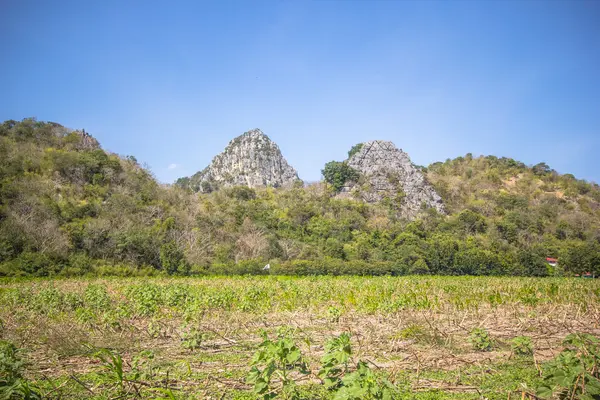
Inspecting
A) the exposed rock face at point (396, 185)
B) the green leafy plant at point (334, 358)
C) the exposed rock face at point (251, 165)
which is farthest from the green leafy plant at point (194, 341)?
the exposed rock face at point (251, 165)

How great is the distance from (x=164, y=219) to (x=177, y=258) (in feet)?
39.9

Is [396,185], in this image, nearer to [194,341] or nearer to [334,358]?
[194,341]

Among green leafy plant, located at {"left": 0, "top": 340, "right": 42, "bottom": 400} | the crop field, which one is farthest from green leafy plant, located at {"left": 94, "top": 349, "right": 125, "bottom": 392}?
green leafy plant, located at {"left": 0, "top": 340, "right": 42, "bottom": 400}

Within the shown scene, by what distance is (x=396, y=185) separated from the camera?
247 feet

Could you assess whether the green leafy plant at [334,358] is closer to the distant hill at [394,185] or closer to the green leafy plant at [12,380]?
the green leafy plant at [12,380]

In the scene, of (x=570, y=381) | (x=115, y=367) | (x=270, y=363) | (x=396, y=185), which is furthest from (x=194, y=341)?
(x=396, y=185)

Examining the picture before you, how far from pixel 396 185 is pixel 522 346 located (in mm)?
72221

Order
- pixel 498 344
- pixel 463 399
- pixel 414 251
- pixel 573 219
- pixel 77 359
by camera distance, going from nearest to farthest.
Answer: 1. pixel 463 399
2. pixel 77 359
3. pixel 498 344
4. pixel 414 251
5. pixel 573 219

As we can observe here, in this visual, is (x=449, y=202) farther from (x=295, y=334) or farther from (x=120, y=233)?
(x=295, y=334)

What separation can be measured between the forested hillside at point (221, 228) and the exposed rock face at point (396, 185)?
5376 mm

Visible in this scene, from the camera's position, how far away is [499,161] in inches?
3725

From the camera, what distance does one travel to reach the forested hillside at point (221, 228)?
3186cm

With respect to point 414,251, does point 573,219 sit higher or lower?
higher

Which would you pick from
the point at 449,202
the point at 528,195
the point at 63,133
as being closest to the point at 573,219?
the point at 528,195
